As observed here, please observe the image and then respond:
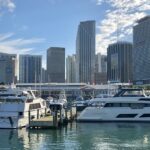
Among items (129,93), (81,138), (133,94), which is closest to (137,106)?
(133,94)

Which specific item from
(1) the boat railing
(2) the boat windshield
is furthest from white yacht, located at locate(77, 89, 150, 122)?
(1) the boat railing

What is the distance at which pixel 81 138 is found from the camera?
52.8 meters

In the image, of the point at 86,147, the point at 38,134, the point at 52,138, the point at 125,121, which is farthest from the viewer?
the point at 125,121

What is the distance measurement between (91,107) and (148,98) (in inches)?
400

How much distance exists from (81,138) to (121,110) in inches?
872

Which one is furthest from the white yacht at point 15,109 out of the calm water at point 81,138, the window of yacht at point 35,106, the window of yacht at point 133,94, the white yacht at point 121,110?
the window of yacht at point 133,94

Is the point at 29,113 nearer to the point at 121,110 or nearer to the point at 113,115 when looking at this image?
the point at 113,115

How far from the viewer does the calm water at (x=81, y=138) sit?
151ft

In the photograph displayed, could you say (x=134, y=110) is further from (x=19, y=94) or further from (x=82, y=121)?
(x=19, y=94)

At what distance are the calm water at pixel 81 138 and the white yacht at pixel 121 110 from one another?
5.81 metres

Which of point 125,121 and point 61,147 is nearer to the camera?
point 61,147

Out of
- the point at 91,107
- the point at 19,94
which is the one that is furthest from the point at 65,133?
the point at 91,107

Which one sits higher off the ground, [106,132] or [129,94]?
[129,94]

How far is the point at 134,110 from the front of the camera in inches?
2884
